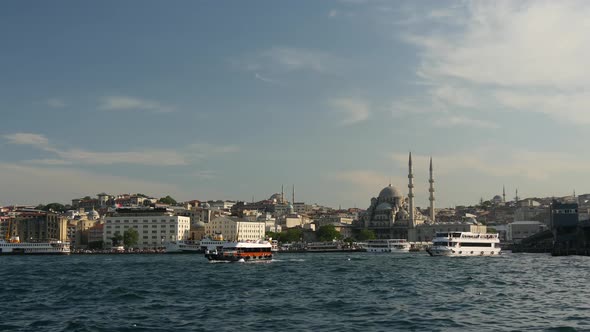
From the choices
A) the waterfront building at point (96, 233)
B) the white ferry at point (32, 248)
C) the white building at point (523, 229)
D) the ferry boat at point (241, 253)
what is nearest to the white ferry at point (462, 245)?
the ferry boat at point (241, 253)

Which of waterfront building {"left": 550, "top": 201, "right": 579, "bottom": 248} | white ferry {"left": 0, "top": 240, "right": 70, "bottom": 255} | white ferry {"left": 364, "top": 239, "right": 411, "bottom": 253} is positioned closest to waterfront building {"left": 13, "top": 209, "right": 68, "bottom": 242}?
white ferry {"left": 0, "top": 240, "right": 70, "bottom": 255}

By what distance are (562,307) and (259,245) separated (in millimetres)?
40071

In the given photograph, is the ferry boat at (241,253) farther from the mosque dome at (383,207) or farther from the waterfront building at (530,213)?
the waterfront building at (530,213)

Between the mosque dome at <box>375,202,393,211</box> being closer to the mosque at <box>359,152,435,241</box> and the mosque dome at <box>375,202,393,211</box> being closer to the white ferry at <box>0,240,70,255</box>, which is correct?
the mosque at <box>359,152,435,241</box>

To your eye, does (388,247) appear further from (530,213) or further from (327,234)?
(530,213)

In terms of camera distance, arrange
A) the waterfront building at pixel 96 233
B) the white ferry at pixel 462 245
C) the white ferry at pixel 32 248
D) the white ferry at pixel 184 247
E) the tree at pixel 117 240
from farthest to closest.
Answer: the waterfront building at pixel 96 233 → the tree at pixel 117 240 → the white ferry at pixel 184 247 → the white ferry at pixel 32 248 → the white ferry at pixel 462 245

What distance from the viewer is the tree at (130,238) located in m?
107

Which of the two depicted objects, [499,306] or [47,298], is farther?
[47,298]

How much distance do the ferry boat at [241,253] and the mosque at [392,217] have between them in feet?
238

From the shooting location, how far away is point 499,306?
77.3ft

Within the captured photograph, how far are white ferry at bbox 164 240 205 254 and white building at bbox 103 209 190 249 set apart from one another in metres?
6.56

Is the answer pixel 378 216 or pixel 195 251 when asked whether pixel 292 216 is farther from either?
pixel 195 251

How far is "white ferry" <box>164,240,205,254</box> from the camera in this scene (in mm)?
103125

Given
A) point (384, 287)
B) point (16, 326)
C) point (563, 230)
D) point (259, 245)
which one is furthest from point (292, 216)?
point (16, 326)
